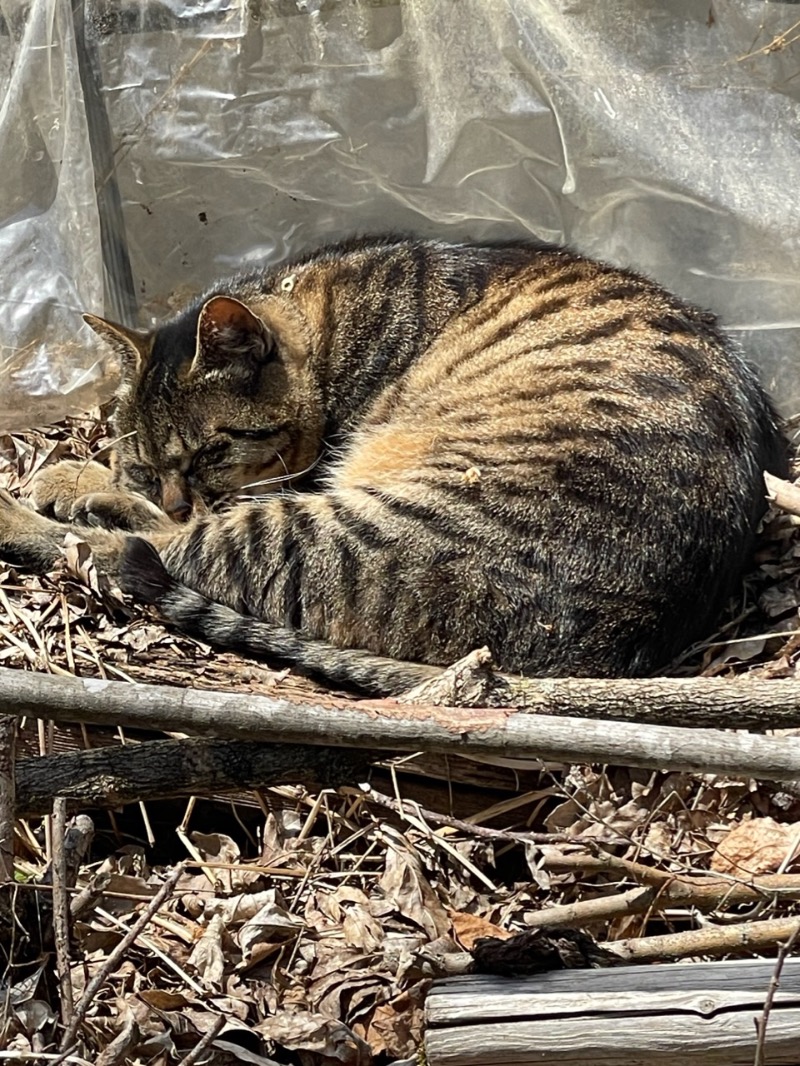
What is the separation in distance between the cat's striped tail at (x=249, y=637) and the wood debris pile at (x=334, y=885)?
0.20 ft

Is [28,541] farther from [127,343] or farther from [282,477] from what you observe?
[282,477]

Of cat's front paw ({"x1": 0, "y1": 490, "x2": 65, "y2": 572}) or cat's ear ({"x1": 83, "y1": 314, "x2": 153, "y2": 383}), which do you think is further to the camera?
cat's ear ({"x1": 83, "y1": 314, "x2": 153, "y2": 383})

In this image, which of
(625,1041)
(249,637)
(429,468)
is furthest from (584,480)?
(625,1041)

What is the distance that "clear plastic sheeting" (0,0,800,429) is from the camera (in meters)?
4.34

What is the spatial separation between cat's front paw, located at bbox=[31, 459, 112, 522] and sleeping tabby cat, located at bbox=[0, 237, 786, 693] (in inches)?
0.5

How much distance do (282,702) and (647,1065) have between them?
3.03 feet

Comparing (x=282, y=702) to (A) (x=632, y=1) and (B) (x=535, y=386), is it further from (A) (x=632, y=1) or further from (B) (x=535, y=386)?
(A) (x=632, y=1)

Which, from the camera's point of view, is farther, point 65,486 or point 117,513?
point 65,486

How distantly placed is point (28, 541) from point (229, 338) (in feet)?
3.01

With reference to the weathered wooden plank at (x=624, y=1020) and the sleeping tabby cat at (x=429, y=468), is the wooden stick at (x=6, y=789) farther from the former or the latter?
the sleeping tabby cat at (x=429, y=468)

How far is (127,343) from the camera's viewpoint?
422 cm

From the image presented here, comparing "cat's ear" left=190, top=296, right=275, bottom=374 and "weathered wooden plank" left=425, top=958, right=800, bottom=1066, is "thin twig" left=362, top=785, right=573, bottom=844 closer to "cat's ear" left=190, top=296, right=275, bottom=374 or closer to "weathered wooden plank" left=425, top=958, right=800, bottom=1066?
"weathered wooden plank" left=425, top=958, right=800, bottom=1066

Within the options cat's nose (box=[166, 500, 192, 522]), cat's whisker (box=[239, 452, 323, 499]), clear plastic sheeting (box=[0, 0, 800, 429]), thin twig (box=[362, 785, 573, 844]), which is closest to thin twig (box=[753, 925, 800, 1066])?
thin twig (box=[362, 785, 573, 844])

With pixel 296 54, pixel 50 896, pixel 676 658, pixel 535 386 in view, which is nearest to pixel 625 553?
pixel 676 658
